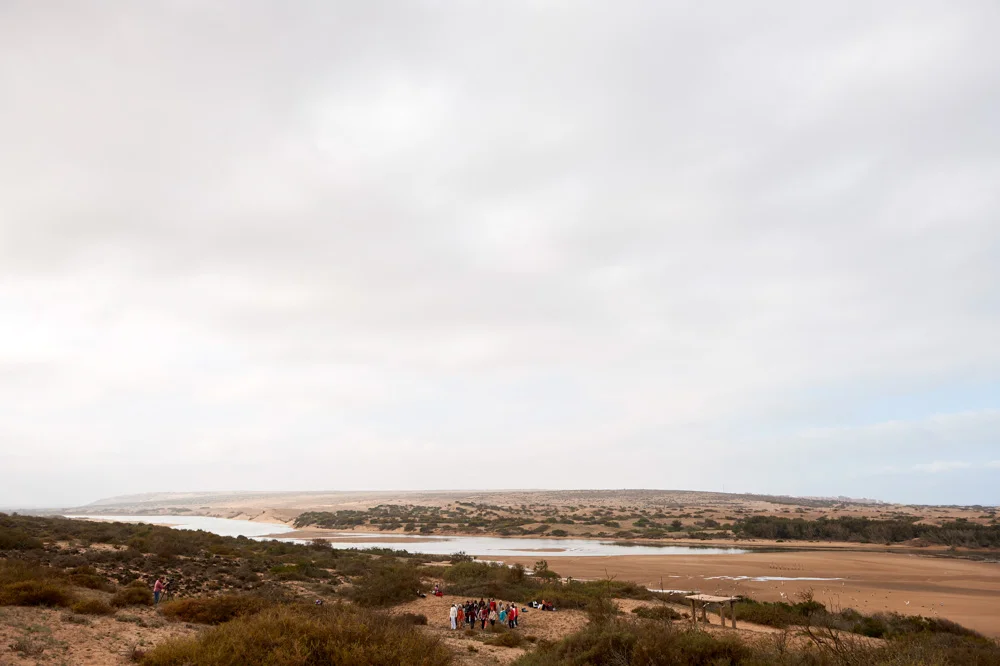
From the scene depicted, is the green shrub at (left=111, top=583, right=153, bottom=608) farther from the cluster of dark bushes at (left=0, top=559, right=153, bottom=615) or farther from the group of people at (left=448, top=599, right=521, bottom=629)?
the group of people at (left=448, top=599, right=521, bottom=629)

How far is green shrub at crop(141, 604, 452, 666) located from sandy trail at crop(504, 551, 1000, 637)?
16487 millimetres

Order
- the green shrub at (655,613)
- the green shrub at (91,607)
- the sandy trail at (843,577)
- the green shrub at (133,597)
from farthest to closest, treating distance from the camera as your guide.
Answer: the sandy trail at (843,577) < the green shrub at (655,613) < the green shrub at (133,597) < the green shrub at (91,607)

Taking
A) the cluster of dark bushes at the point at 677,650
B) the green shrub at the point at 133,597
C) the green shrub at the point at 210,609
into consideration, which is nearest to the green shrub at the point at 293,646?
the cluster of dark bushes at the point at 677,650

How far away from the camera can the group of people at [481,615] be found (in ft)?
66.7

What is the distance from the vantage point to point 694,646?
1155 cm

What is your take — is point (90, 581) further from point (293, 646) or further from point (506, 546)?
point (506, 546)

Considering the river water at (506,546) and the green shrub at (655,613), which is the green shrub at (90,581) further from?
the river water at (506,546)

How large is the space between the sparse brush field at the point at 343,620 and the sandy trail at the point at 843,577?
446cm

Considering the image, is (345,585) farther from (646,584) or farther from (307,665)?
(307,665)

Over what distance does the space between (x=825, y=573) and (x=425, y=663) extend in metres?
34.0

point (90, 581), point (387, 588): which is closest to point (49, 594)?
point (90, 581)

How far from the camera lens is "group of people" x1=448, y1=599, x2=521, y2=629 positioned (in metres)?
20.3

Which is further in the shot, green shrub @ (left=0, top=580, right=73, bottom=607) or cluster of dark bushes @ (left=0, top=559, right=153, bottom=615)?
cluster of dark bushes @ (left=0, top=559, right=153, bottom=615)

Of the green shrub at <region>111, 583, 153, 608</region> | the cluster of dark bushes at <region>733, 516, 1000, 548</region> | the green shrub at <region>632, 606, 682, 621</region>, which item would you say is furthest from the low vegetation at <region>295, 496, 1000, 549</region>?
the green shrub at <region>111, 583, 153, 608</region>
